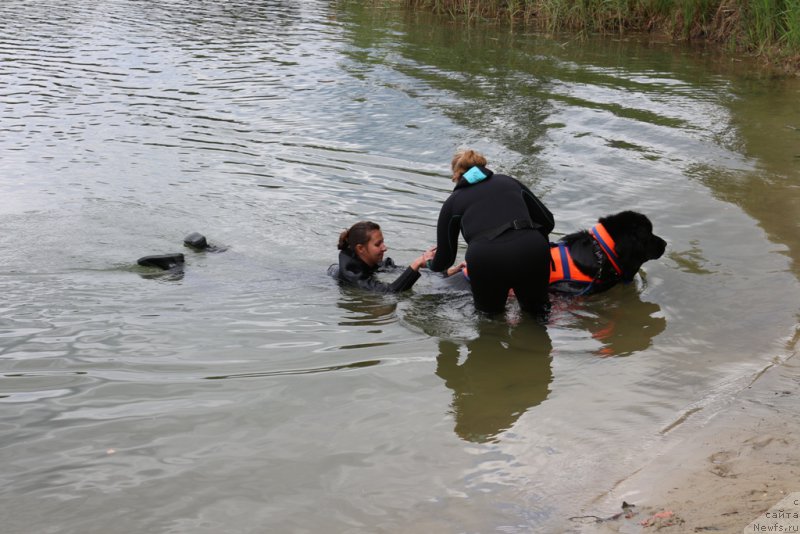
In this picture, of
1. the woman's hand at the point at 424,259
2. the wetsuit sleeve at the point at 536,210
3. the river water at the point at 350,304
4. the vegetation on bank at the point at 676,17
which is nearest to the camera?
the river water at the point at 350,304

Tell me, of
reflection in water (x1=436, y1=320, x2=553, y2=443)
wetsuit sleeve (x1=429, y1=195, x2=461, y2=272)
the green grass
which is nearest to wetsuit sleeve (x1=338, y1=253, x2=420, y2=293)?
wetsuit sleeve (x1=429, y1=195, x2=461, y2=272)

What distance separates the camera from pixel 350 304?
7.68 m

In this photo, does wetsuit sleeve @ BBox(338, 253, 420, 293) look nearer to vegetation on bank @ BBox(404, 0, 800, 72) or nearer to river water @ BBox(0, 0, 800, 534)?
river water @ BBox(0, 0, 800, 534)

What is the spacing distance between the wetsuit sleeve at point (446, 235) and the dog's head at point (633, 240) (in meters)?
1.35

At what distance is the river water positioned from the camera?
4.66 m

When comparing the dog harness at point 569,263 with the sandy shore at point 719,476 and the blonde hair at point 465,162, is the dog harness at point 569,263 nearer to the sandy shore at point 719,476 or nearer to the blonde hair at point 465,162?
the blonde hair at point 465,162

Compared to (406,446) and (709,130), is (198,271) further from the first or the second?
(709,130)

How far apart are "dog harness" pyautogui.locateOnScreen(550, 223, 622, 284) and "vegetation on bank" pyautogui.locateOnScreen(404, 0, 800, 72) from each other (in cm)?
1053

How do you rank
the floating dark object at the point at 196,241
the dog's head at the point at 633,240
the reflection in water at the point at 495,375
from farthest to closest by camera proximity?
the floating dark object at the point at 196,241, the dog's head at the point at 633,240, the reflection in water at the point at 495,375

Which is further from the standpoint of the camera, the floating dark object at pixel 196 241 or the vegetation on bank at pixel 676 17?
the vegetation on bank at pixel 676 17

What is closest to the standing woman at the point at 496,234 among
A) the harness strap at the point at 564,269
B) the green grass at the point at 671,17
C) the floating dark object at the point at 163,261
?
the harness strap at the point at 564,269

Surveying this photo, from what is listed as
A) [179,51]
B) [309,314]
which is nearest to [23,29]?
[179,51]

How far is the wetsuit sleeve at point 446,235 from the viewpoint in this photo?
671 cm

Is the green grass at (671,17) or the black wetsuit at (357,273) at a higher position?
the green grass at (671,17)
